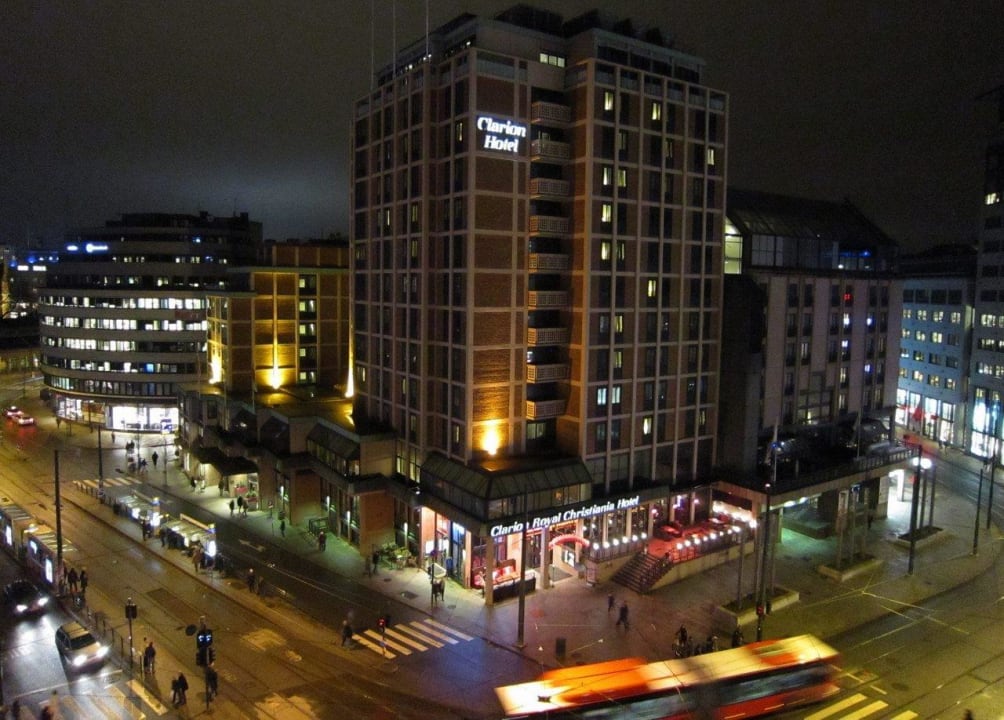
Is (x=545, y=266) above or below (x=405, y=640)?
above

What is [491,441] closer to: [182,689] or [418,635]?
[418,635]

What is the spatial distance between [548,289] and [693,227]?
13041 mm

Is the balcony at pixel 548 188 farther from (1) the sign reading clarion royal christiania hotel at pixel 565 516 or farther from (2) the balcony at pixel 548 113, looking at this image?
(1) the sign reading clarion royal christiania hotel at pixel 565 516

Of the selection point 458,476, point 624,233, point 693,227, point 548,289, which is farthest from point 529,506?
point 693,227

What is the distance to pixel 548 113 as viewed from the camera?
5050 centimetres

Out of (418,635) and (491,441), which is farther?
(491,441)

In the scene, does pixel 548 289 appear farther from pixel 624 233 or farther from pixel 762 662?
pixel 762 662

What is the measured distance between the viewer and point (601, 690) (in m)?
29.6

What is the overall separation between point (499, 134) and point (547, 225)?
22.8 ft

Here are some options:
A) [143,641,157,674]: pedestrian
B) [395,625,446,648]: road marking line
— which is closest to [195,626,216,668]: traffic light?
[143,641,157,674]: pedestrian

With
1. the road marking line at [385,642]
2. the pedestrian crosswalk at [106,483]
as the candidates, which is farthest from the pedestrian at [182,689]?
the pedestrian crosswalk at [106,483]

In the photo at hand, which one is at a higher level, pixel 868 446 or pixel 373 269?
pixel 373 269

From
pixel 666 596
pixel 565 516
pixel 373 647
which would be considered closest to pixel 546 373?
pixel 565 516

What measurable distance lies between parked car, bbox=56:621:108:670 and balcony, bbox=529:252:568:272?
3379 centimetres
